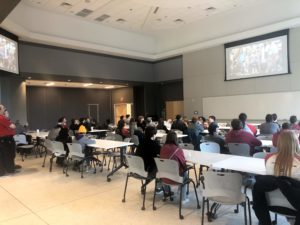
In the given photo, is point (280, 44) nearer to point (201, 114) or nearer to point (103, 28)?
point (201, 114)

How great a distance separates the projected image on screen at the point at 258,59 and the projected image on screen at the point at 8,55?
29.3ft

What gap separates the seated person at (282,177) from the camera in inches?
82.6

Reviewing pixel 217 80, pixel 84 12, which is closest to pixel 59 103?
pixel 84 12

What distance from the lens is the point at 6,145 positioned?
5949 millimetres

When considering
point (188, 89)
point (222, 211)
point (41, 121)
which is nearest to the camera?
point (222, 211)

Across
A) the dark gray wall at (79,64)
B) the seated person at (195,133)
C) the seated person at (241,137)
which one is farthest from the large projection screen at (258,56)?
the seated person at (241,137)

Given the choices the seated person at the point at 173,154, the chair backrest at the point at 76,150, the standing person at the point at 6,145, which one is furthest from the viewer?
the standing person at the point at 6,145

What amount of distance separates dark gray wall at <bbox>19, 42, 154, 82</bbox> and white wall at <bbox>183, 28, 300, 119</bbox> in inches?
111

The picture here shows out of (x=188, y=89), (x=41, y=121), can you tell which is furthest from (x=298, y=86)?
(x=41, y=121)

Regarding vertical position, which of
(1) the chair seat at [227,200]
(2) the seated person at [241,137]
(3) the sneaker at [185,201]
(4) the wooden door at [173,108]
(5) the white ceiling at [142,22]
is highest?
(5) the white ceiling at [142,22]

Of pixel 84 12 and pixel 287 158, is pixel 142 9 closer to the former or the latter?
pixel 84 12

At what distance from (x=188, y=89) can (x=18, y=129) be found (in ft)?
27.0

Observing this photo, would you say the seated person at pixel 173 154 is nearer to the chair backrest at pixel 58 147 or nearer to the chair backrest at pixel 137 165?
the chair backrest at pixel 137 165

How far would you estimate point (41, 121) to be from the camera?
14930mm
